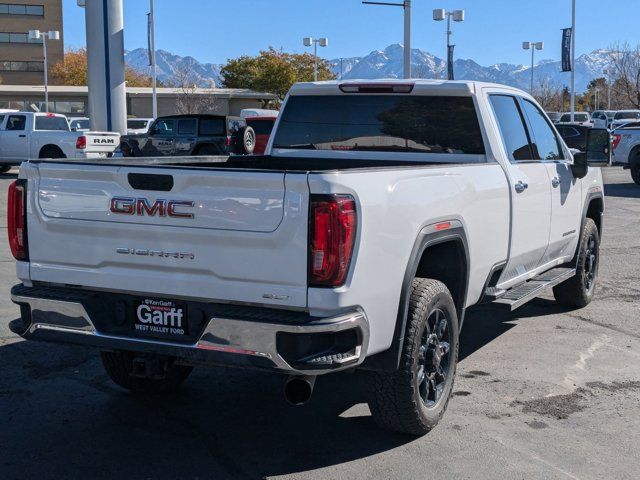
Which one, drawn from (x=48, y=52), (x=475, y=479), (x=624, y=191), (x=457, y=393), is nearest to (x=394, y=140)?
(x=457, y=393)

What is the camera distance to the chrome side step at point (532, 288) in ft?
19.1

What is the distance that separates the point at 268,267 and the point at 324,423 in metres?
1.50

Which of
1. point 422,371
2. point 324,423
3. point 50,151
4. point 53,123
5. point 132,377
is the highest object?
point 53,123

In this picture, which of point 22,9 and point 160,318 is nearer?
point 160,318

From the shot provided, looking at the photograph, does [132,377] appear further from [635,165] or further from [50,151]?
[50,151]

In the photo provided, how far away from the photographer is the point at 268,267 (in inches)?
157

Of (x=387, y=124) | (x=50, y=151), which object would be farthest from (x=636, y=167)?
(x=387, y=124)

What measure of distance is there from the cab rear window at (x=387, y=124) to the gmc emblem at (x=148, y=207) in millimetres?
2310

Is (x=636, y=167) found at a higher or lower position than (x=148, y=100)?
lower

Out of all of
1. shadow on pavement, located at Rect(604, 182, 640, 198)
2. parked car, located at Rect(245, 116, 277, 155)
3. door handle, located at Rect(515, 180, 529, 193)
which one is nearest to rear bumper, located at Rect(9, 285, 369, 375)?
door handle, located at Rect(515, 180, 529, 193)

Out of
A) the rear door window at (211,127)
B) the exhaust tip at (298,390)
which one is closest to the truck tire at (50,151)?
the rear door window at (211,127)

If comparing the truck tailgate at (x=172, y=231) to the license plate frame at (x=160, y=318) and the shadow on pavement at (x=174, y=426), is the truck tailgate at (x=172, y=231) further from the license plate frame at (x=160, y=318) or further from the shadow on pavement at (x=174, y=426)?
the shadow on pavement at (x=174, y=426)

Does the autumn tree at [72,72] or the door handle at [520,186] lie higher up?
the autumn tree at [72,72]

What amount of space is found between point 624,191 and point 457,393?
16641mm
